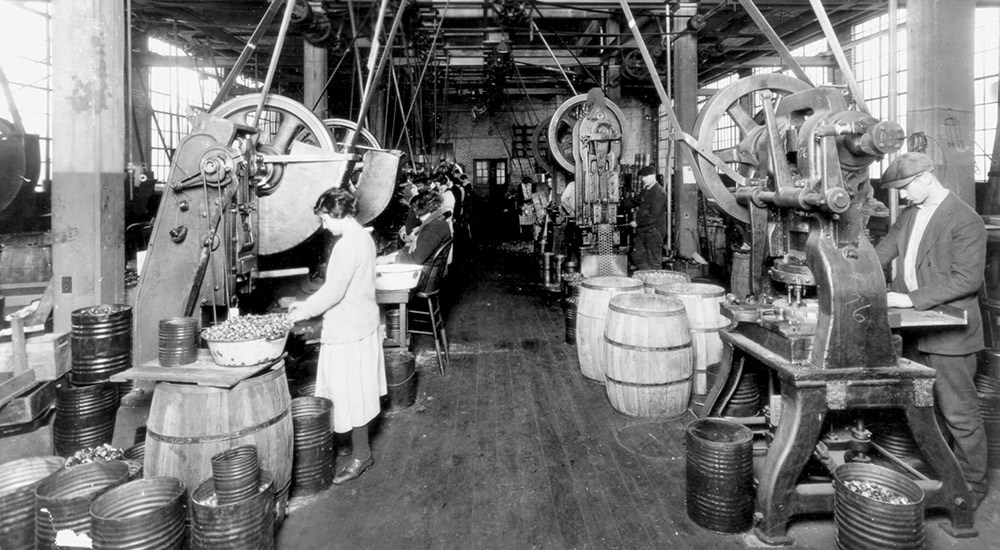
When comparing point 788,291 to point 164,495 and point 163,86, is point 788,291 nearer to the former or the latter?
point 164,495

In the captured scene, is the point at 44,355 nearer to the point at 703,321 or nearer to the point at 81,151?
the point at 81,151

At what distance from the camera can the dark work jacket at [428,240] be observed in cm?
587

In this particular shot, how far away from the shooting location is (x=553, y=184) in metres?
11.7

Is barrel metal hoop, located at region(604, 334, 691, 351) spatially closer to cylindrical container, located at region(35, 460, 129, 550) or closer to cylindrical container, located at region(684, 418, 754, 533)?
cylindrical container, located at region(684, 418, 754, 533)

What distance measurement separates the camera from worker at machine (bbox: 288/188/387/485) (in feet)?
10.5

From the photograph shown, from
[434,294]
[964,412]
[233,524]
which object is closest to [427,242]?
[434,294]

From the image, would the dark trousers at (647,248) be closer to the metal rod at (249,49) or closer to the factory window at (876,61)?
the factory window at (876,61)

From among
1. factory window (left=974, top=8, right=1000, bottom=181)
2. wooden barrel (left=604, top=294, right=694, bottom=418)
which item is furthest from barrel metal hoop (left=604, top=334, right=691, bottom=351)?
factory window (left=974, top=8, right=1000, bottom=181)

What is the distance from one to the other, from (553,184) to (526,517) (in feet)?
30.7

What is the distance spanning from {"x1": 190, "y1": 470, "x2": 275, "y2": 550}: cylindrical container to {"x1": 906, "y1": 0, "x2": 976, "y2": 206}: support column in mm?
5022

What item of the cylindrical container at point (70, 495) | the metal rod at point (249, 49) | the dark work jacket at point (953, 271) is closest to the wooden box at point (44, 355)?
the cylindrical container at point (70, 495)

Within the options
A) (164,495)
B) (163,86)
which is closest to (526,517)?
(164,495)

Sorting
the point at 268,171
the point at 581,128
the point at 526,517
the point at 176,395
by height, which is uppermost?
the point at 581,128

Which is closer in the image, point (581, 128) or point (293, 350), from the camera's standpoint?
point (293, 350)
